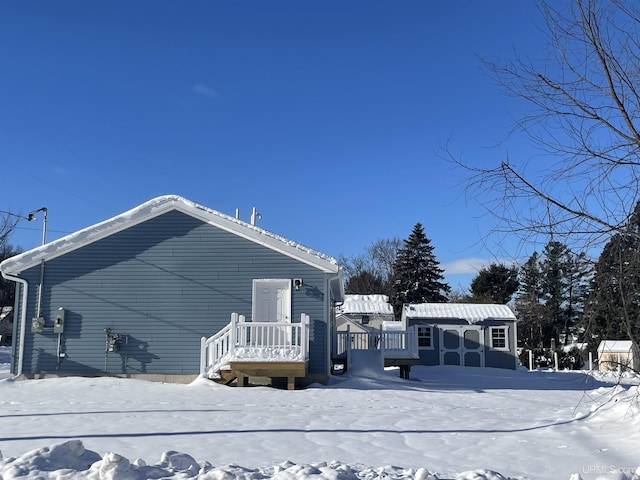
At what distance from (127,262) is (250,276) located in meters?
3.05

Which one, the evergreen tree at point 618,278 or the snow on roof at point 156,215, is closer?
the evergreen tree at point 618,278

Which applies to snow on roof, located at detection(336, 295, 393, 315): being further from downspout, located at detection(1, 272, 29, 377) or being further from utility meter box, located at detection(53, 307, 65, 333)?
downspout, located at detection(1, 272, 29, 377)

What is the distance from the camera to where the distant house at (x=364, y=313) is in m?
32.4

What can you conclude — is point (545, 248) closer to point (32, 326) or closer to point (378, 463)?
point (378, 463)

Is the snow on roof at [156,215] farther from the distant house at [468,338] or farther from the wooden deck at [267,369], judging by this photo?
the distant house at [468,338]

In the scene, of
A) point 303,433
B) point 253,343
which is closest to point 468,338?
point 253,343

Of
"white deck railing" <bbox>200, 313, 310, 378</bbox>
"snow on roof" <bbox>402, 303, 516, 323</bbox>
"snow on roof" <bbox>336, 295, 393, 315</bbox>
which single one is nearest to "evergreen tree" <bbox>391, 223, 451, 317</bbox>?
"snow on roof" <bbox>336, 295, 393, 315</bbox>

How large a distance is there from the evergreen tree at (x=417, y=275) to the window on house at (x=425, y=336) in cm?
1904

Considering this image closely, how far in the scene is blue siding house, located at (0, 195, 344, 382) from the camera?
14312 millimetres

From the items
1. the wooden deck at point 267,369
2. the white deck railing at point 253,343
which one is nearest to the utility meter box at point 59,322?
the white deck railing at point 253,343

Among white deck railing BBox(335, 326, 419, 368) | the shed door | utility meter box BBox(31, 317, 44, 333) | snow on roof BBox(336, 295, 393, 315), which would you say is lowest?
white deck railing BBox(335, 326, 419, 368)

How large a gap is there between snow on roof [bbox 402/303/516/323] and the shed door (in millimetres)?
12182

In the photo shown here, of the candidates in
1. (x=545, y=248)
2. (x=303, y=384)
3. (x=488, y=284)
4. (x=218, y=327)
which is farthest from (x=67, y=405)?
(x=488, y=284)

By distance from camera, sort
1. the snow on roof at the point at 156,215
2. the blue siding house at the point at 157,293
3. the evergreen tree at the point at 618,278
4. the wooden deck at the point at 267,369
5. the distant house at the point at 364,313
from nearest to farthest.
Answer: the evergreen tree at the point at 618,278 → the wooden deck at the point at 267,369 → the blue siding house at the point at 157,293 → the snow on roof at the point at 156,215 → the distant house at the point at 364,313
